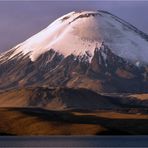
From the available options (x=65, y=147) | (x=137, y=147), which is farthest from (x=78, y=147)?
(x=137, y=147)

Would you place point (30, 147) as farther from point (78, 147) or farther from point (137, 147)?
point (137, 147)

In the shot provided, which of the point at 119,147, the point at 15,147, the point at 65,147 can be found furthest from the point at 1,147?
the point at 119,147

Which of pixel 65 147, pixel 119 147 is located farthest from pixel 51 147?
pixel 119 147

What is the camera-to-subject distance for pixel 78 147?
15312 cm

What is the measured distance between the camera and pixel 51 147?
497 feet

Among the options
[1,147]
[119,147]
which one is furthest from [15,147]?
[119,147]

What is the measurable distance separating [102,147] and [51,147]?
1127 centimetres

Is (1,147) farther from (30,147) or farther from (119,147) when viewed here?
(119,147)

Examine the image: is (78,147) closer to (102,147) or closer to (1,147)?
(102,147)

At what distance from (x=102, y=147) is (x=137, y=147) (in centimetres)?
781

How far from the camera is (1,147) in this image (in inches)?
5891

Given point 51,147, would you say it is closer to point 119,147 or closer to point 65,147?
point 65,147

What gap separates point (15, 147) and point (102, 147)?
18.9 meters

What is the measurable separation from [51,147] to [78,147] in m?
5.97
